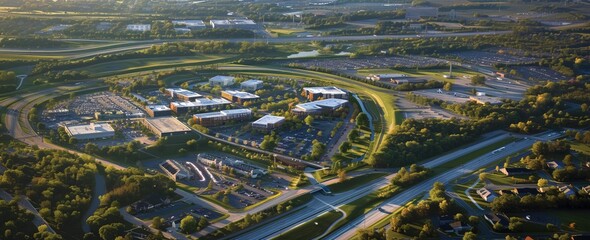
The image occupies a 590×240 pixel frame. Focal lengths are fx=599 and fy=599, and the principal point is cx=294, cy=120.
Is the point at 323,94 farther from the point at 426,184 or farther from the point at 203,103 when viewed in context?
the point at 426,184

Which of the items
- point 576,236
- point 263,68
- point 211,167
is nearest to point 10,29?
point 263,68

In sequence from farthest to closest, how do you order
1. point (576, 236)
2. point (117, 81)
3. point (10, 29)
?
point (10, 29) → point (117, 81) → point (576, 236)

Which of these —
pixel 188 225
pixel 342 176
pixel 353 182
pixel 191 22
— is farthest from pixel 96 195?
pixel 191 22

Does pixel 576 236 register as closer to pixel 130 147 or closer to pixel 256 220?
pixel 256 220

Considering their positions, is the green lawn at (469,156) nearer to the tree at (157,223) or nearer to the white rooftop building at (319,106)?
the white rooftop building at (319,106)

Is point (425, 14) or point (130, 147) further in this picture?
point (425, 14)

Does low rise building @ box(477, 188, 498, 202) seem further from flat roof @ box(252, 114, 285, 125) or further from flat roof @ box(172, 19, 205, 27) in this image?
flat roof @ box(172, 19, 205, 27)

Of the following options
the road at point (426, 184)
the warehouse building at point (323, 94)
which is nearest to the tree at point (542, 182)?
the road at point (426, 184)
